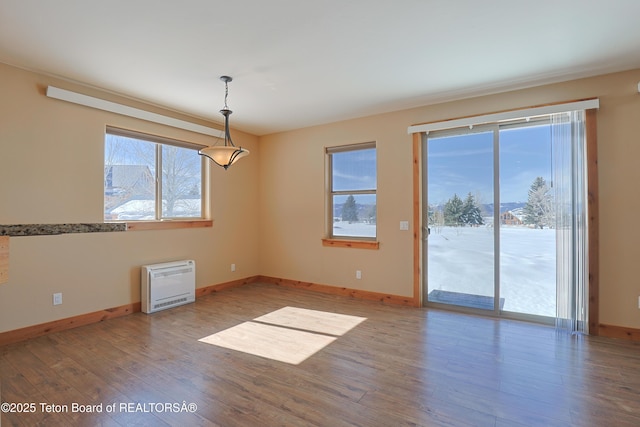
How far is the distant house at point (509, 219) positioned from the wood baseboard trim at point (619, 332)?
49.7 inches

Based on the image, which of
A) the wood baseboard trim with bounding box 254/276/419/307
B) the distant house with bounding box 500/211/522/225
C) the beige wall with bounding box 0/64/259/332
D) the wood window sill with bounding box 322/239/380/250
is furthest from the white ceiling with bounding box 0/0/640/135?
the wood baseboard trim with bounding box 254/276/419/307

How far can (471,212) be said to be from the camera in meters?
3.94

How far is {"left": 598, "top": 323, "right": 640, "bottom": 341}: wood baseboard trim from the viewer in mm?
3047

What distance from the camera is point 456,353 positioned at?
2.80 meters

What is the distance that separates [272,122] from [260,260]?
246 centimetres

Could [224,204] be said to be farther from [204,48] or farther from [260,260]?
[204,48]

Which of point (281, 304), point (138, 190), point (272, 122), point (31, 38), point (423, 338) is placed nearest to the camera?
point (31, 38)

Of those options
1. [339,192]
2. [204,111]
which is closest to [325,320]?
[339,192]

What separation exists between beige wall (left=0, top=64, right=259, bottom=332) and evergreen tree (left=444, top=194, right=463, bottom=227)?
3717 mm

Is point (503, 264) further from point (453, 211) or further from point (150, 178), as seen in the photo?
point (150, 178)

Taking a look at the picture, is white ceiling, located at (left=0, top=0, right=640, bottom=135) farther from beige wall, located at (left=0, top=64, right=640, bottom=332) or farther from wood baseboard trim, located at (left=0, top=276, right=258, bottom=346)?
wood baseboard trim, located at (left=0, top=276, right=258, bottom=346)

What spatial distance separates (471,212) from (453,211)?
0.69 feet

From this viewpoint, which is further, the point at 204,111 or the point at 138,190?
the point at 204,111

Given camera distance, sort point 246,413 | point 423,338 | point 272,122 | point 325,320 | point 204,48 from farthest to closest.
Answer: point 272,122
point 325,320
point 423,338
point 204,48
point 246,413
